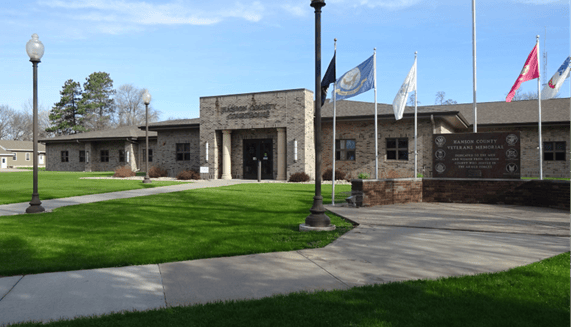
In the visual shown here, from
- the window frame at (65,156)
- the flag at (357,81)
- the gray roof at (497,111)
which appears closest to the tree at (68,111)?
the window frame at (65,156)

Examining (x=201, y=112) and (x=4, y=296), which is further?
(x=201, y=112)

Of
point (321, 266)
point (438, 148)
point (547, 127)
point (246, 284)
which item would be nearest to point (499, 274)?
point (321, 266)

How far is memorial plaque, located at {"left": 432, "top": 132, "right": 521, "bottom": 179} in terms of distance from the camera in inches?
492

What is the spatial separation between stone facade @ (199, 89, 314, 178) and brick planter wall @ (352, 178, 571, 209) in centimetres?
1110

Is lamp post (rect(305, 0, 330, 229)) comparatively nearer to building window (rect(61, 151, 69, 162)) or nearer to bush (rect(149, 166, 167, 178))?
bush (rect(149, 166, 167, 178))

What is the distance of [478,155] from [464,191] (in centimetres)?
128

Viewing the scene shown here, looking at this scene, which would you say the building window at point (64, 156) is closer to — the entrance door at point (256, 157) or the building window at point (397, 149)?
the entrance door at point (256, 157)

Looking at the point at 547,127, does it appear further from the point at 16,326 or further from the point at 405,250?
the point at 16,326

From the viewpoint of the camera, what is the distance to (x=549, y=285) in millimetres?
4336

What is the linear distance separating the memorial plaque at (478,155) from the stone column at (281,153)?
40.8ft

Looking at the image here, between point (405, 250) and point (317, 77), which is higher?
→ point (317, 77)

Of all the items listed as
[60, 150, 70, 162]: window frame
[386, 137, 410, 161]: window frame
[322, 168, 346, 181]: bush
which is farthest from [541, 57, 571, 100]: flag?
[60, 150, 70, 162]: window frame

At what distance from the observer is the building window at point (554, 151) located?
24658mm

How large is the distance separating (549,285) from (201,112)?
24.6m
